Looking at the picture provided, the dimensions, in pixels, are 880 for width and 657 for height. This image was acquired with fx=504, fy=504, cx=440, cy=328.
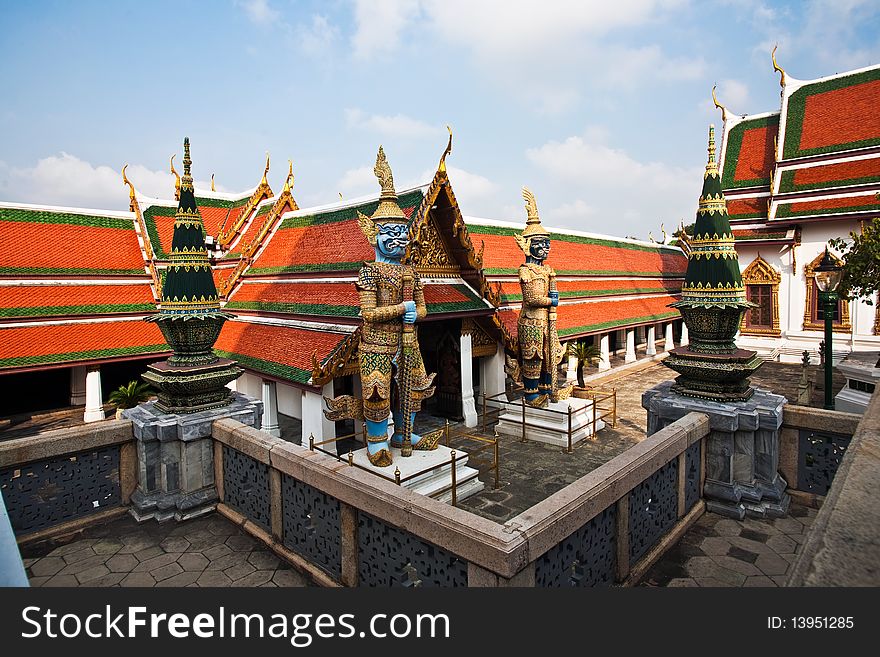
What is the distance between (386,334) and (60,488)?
5.00 m

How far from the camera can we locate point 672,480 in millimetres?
6129

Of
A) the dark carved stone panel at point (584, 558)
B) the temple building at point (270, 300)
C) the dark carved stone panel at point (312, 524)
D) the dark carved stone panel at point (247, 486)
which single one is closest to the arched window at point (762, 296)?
the temple building at point (270, 300)

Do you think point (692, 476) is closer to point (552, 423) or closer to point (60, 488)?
point (552, 423)

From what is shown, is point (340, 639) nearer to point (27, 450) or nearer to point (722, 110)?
point (27, 450)

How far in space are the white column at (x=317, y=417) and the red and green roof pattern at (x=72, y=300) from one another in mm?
9312

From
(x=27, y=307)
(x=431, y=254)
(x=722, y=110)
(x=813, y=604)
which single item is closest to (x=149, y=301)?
(x=27, y=307)

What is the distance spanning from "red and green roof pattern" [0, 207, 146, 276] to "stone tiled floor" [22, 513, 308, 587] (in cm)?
1381

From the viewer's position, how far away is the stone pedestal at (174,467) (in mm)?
7137

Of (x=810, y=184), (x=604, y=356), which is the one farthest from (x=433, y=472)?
(x=810, y=184)

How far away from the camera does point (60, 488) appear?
22.0ft

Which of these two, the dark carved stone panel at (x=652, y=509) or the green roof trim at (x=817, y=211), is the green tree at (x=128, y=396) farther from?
the green roof trim at (x=817, y=211)

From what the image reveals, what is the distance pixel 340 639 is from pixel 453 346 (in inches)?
486

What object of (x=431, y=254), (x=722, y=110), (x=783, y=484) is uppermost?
(x=722, y=110)

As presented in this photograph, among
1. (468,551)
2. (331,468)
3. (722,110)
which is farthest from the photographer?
(722,110)
